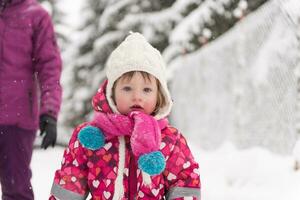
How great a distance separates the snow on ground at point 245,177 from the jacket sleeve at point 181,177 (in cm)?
311

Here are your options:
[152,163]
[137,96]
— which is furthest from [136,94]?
[152,163]

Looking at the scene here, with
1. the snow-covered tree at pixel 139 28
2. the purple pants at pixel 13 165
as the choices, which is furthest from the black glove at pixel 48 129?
the snow-covered tree at pixel 139 28

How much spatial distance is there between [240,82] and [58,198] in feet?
19.0

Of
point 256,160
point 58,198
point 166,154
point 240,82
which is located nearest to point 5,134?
point 58,198

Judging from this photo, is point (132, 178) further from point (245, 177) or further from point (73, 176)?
point (245, 177)

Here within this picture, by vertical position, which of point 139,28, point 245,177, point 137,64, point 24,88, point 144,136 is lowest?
point 144,136

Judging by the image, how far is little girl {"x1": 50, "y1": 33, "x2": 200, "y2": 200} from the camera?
3.21m

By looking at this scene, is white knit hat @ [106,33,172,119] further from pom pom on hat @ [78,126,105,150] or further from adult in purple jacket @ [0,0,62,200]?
adult in purple jacket @ [0,0,62,200]

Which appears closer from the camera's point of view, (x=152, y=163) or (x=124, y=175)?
(x=152, y=163)

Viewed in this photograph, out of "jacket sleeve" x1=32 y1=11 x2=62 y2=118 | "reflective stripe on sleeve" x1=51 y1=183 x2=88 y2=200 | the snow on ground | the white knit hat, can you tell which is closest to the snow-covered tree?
the snow on ground

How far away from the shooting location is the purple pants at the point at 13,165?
442 centimetres

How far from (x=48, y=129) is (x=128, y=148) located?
4.18 ft

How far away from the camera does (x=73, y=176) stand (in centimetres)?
328

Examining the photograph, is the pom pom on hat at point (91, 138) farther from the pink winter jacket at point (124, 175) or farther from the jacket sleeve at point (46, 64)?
the jacket sleeve at point (46, 64)
